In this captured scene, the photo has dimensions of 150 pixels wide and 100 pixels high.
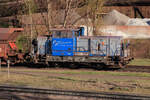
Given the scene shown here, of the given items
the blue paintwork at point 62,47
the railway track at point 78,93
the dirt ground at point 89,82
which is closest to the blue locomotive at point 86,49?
the blue paintwork at point 62,47

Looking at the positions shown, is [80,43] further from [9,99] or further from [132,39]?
[132,39]

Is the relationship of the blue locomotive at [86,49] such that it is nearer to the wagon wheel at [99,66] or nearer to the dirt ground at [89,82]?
the wagon wheel at [99,66]

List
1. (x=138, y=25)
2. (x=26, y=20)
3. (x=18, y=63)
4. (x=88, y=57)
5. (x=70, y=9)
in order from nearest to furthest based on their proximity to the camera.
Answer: (x=88, y=57), (x=18, y=63), (x=70, y=9), (x=26, y=20), (x=138, y=25)

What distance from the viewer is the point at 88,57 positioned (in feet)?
63.5

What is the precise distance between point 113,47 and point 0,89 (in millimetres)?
11879

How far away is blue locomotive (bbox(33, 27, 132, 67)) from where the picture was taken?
19.3 meters

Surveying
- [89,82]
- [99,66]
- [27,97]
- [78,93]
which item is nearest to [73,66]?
[99,66]

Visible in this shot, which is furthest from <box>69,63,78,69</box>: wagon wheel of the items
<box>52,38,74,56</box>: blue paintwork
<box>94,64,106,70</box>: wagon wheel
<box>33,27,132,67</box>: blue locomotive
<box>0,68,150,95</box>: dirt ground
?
<box>0,68,150,95</box>: dirt ground

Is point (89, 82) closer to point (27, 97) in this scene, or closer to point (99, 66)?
point (27, 97)

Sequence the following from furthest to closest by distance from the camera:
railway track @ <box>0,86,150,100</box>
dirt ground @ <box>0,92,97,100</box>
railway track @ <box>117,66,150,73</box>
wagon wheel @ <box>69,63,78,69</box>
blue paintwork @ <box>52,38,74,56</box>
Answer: wagon wheel @ <box>69,63,78,69</box>, blue paintwork @ <box>52,38,74,56</box>, railway track @ <box>117,66,150,73</box>, dirt ground @ <box>0,92,97,100</box>, railway track @ <box>0,86,150,100</box>

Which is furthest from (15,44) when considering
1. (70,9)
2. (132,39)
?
(132,39)

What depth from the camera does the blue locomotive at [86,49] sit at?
19312 mm

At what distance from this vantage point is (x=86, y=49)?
1956cm

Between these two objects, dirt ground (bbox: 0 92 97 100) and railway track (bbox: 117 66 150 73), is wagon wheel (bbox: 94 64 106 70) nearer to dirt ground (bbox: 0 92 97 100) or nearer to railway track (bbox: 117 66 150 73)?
railway track (bbox: 117 66 150 73)
